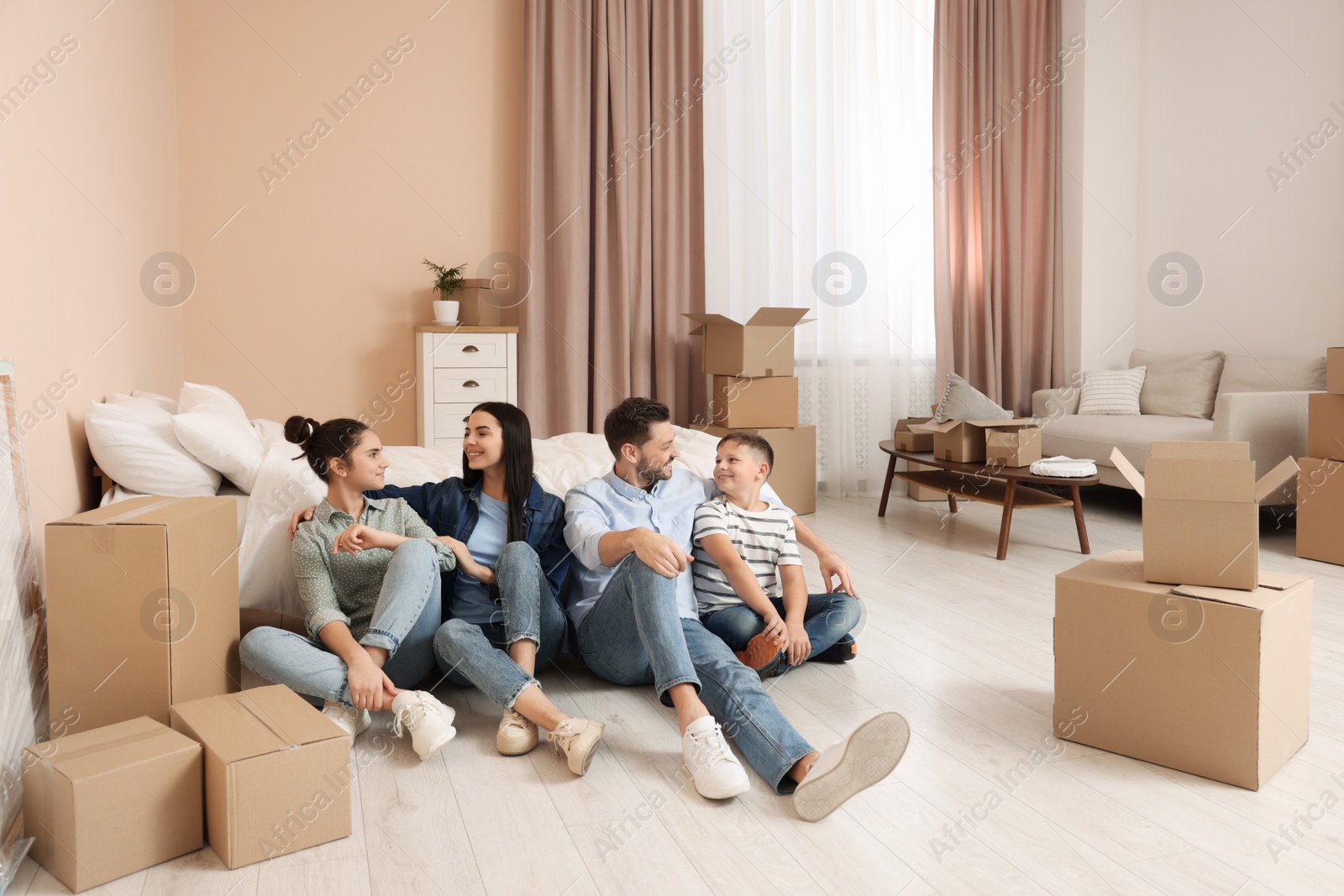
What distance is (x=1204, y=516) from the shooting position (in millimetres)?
1699

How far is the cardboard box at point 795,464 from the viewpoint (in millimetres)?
4449

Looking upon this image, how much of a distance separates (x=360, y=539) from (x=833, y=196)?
3.67m

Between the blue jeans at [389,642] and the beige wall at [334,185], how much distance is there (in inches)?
103

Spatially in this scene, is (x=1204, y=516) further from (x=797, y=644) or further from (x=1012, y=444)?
(x=1012, y=444)

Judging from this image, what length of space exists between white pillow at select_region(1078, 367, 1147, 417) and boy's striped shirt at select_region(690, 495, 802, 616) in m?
3.23

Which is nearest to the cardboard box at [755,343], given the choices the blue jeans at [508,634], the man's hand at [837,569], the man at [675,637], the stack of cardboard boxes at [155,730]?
the man at [675,637]

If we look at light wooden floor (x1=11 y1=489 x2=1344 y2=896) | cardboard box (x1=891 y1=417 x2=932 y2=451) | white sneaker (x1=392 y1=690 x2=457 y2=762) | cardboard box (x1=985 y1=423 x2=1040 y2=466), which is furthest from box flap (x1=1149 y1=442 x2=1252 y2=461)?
cardboard box (x1=891 y1=417 x2=932 y2=451)

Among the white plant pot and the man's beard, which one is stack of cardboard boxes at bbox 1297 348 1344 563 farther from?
the white plant pot

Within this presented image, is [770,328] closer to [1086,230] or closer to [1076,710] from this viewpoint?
[1086,230]

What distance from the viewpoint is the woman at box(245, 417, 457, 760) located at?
5.84ft

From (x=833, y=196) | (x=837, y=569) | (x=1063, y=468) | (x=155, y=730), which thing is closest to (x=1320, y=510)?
(x=1063, y=468)

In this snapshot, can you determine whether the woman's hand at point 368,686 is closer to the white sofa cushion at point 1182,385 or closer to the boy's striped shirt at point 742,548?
the boy's striped shirt at point 742,548

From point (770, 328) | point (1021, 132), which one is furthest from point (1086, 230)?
point (770, 328)

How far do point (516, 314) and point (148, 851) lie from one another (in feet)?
11.0
